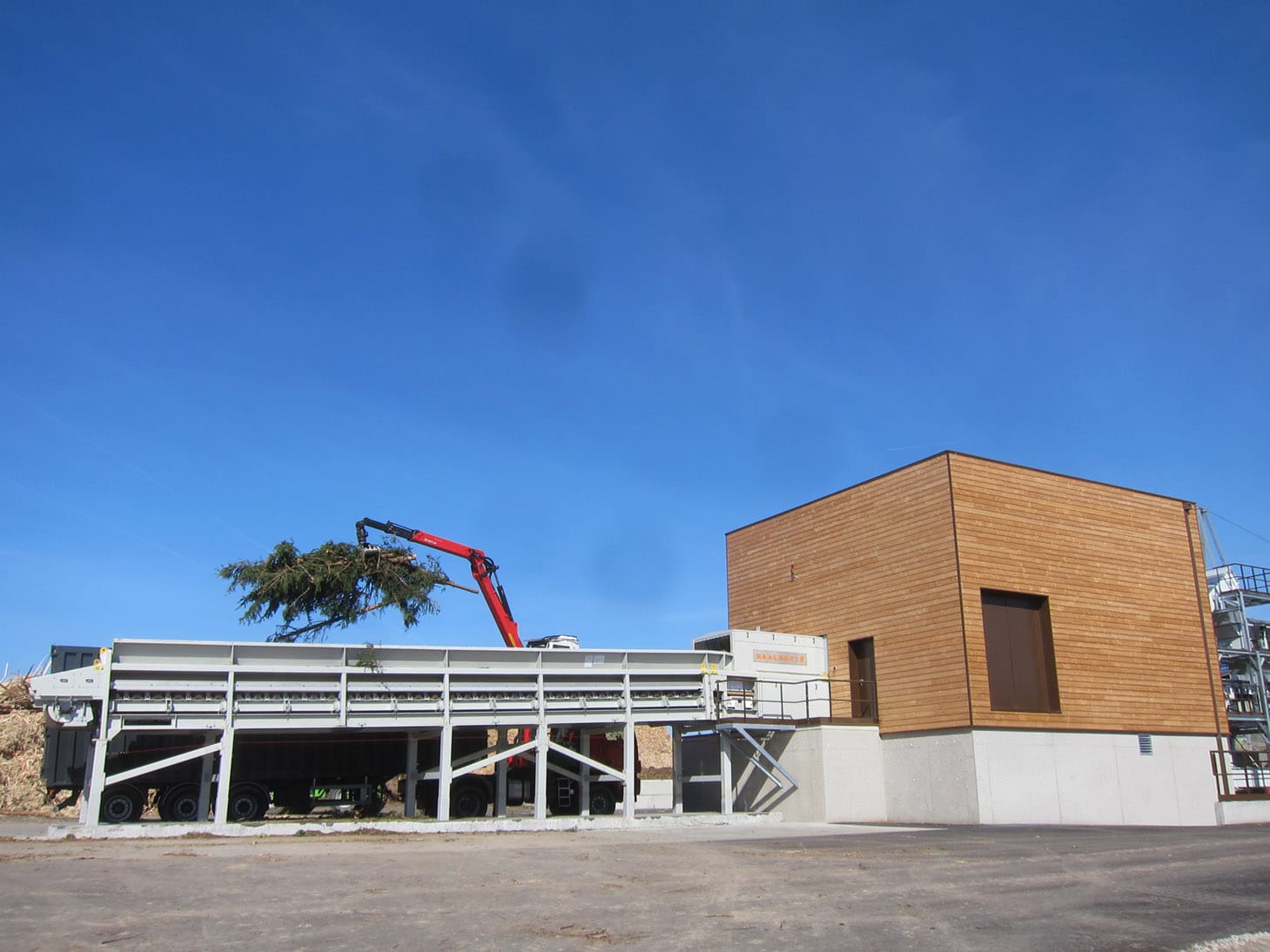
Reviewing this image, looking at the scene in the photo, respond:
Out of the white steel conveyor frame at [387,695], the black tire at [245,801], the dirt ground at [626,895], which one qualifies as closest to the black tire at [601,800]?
the white steel conveyor frame at [387,695]

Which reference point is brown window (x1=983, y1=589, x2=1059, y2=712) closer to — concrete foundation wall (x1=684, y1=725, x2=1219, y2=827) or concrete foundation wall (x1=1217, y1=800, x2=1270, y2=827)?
concrete foundation wall (x1=684, y1=725, x2=1219, y2=827)

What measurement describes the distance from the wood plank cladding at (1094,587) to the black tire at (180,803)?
606 inches

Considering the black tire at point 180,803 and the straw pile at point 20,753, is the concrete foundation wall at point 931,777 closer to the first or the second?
the black tire at point 180,803

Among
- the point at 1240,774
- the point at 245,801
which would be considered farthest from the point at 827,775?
the point at 1240,774

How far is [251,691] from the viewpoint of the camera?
703 inches

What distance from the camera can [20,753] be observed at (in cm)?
2734

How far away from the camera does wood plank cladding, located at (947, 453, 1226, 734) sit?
23.1m

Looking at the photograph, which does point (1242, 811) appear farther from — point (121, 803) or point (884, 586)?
point (121, 803)

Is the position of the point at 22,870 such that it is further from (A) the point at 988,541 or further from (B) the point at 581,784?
(A) the point at 988,541

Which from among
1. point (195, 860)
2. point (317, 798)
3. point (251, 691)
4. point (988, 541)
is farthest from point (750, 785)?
point (195, 860)

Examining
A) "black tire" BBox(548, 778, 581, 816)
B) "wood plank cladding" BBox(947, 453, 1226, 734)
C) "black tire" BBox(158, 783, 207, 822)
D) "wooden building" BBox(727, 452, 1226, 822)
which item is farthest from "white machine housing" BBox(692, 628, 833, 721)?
"black tire" BBox(158, 783, 207, 822)

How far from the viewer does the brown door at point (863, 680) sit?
81.0 feet

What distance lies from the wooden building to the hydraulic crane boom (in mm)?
7860

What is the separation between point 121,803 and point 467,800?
6.27 meters
